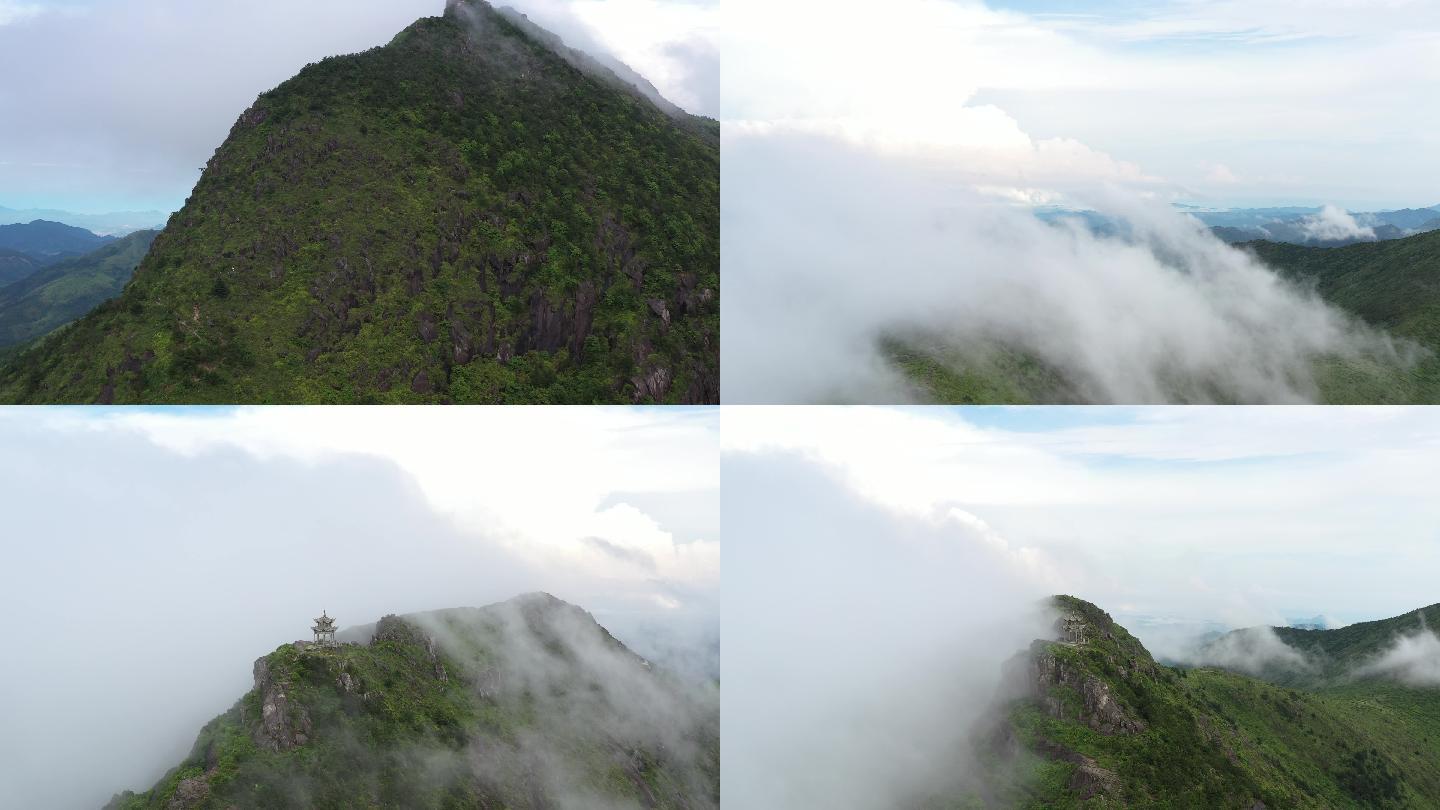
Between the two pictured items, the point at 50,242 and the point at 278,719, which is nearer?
the point at 278,719

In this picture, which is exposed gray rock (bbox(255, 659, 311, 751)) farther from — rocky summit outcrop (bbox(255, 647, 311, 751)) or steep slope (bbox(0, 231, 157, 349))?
steep slope (bbox(0, 231, 157, 349))

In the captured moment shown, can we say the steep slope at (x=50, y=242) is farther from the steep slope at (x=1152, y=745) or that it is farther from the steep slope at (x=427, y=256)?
the steep slope at (x=1152, y=745)

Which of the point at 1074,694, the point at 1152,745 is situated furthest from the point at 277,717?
the point at 1152,745

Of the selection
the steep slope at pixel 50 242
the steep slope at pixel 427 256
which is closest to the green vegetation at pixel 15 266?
the steep slope at pixel 50 242

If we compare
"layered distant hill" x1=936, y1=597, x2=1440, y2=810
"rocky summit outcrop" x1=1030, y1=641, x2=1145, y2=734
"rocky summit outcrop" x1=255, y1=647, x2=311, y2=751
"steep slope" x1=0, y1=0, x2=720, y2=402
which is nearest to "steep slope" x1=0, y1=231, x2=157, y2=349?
"steep slope" x1=0, y1=0, x2=720, y2=402

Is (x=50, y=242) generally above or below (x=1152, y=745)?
above

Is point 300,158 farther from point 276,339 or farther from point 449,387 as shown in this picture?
point 449,387

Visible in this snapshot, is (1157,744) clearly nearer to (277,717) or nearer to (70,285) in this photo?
(277,717)
